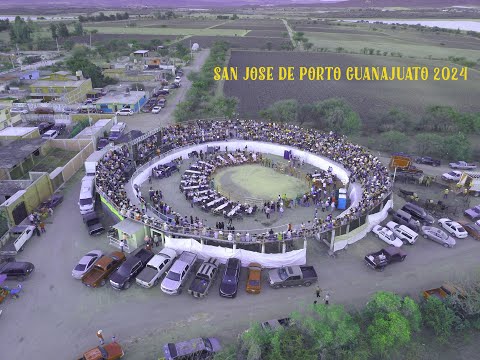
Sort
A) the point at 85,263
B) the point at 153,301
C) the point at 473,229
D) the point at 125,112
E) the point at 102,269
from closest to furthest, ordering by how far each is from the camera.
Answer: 1. the point at 153,301
2. the point at 102,269
3. the point at 85,263
4. the point at 473,229
5. the point at 125,112

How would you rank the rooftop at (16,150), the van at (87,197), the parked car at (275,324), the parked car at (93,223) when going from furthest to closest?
the rooftop at (16,150)
the van at (87,197)
the parked car at (93,223)
the parked car at (275,324)

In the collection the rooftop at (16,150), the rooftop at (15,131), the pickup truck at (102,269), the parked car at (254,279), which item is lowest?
the parked car at (254,279)

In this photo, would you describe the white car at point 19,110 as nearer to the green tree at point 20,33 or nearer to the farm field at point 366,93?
the farm field at point 366,93

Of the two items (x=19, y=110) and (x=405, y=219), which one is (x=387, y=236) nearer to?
(x=405, y=219)

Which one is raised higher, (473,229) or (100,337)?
(100,337)

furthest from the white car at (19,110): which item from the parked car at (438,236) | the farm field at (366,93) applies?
the parked car at (438,236)

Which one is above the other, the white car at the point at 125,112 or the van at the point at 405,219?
the white car at the point at 125,112

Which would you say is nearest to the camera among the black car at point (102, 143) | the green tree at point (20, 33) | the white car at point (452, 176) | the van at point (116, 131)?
the white car at point (452, 176)

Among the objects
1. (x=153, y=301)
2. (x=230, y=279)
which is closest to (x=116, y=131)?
(x=153, y=301)

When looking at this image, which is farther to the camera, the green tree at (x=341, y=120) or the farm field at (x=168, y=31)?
the farm field at (x=168, y=31)
